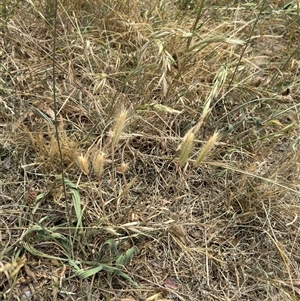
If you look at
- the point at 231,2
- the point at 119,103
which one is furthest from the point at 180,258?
the point at 231,2

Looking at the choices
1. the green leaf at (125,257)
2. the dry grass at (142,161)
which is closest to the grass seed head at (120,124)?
the dry grass at (142,161)

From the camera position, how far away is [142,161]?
4.75 feet

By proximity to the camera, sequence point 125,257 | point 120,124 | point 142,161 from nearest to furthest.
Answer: point 120,124
point 125,257
point 142,161

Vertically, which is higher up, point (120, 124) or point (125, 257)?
point (120, 124)

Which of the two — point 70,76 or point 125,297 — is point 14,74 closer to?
point 70,76

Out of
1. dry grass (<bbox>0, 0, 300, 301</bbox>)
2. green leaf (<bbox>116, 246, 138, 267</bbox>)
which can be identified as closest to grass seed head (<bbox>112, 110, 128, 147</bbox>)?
dry grass (<bbox>0, 0, 300, 301</bbox>)

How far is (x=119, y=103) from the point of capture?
1481 mm

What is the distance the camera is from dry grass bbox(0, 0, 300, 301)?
1.23m

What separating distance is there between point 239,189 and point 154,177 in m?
0.25

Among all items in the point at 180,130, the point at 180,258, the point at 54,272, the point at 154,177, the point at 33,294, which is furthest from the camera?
the point at 180,130

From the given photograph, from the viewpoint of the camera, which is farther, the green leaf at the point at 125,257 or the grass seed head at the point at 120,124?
the green leaf at the point at 125,257

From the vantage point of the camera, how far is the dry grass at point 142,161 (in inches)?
48.6

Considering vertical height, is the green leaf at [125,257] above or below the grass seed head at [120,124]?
below

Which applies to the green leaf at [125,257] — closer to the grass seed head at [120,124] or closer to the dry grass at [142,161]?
the dry grass at [142,161]
